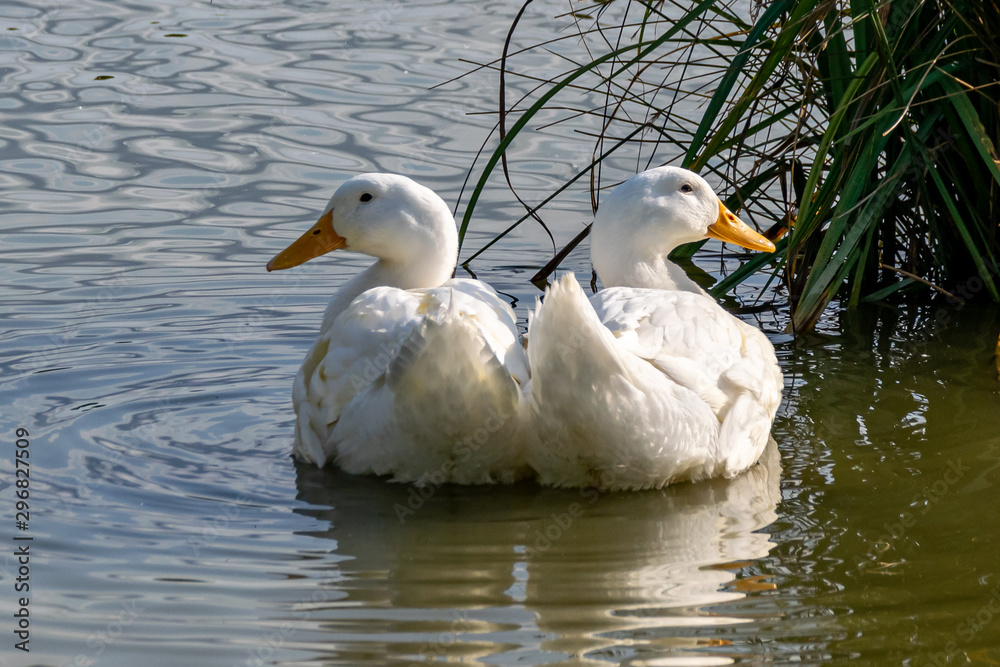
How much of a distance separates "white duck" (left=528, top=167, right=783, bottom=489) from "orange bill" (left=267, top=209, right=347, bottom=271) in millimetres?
1168

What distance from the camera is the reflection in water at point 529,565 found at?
352cm

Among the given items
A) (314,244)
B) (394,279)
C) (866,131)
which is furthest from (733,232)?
(314,244)

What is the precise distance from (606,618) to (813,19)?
286 centimetres

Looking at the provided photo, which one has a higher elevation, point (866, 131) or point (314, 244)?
point (866, 131)

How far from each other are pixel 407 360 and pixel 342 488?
0.75 metres

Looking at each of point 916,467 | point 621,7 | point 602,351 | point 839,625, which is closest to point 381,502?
point 602,351

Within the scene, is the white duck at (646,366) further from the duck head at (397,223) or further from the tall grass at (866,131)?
the duck head at (397,223)

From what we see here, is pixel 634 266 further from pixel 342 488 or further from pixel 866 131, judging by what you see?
pixel 342 488

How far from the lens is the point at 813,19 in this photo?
17.3 feet

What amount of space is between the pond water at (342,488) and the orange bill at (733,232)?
0.64 m

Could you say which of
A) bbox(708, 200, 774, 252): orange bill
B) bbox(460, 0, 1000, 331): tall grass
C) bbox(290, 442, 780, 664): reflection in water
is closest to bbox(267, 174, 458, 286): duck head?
bbox(460, 0, 1000, 331): tall grass

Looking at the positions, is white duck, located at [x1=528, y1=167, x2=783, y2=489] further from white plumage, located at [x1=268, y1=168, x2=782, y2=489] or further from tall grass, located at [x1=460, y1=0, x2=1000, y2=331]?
tall grass, located at [x1=460, y1=0, x2=1000, y2=331]

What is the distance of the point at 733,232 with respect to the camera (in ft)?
19.4

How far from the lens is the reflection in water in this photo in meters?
3.52
